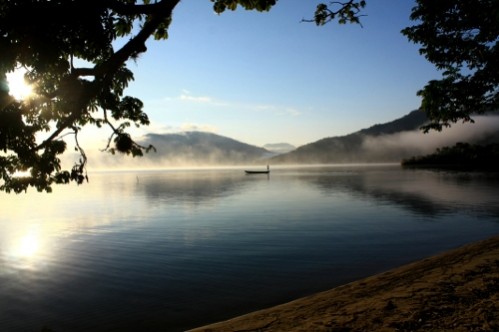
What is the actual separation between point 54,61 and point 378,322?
9493mm

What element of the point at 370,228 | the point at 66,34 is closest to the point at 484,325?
the point at 66,34

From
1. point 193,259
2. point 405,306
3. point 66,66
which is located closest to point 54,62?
point 66,66

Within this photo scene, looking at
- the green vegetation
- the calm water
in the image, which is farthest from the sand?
the green vegetation

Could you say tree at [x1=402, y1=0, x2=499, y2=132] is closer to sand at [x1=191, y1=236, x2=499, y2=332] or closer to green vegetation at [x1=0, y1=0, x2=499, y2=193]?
green vegetation at [x1=0, y1=0, x2=499, y2=193]

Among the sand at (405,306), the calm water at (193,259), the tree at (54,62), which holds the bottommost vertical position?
the calm water at (193,259)

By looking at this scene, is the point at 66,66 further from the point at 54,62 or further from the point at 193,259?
the point at 193,259

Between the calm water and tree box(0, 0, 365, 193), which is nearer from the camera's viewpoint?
tree box(0, 0, 365, 193)

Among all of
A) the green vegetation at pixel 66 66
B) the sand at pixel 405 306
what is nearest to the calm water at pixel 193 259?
the sand at pixel 405 306

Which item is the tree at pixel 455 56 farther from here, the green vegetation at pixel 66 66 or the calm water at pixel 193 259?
the calm water at pixel 193 259

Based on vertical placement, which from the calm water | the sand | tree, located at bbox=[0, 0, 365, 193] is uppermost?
tree, located at bbox=[0, 0, 365, 193]

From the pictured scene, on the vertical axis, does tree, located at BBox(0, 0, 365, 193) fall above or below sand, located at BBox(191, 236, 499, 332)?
above

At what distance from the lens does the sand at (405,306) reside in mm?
8406

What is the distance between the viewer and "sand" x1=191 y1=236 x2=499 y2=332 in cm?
841

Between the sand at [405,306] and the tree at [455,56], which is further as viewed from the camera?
the tree at [455,56]
